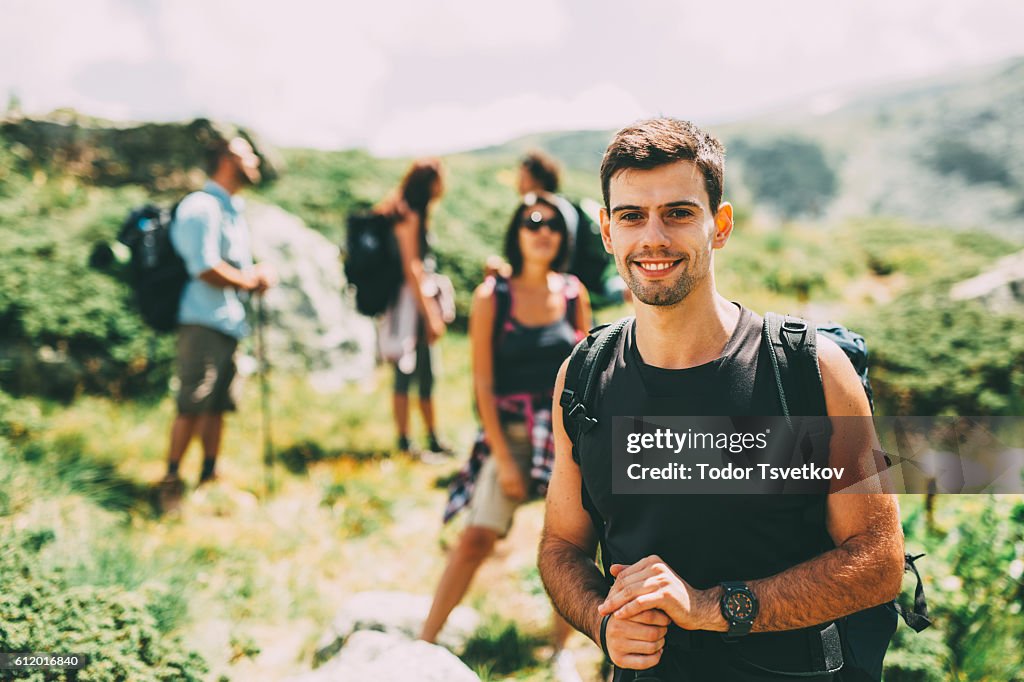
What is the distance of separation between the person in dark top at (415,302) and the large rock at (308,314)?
2047 mm

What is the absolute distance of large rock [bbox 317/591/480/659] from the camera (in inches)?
136

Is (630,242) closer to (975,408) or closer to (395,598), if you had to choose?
(395,598)

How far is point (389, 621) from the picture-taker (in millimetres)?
3480

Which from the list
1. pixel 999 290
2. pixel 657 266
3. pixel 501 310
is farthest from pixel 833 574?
pixel 999 290

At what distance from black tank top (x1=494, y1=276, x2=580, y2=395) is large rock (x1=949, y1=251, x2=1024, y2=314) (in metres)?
5.85

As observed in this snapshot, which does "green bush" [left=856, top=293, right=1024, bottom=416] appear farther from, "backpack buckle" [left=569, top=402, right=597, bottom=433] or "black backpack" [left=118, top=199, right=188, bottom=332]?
"black backpack" [left=118, top=199, right=188, bottom=332]

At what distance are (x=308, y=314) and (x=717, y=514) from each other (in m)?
7.15

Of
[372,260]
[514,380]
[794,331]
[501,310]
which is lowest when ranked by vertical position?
[514,380]

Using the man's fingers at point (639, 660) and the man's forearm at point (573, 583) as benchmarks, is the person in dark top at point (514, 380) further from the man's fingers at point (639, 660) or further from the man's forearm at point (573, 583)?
the man's fingers at point (639, 660)

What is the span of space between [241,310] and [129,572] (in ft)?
6.99

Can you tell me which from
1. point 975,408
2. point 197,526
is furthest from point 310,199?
point 975,408

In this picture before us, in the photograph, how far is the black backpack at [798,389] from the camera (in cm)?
166

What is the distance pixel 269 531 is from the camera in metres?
4.70

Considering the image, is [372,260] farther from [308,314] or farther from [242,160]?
[308,314]
